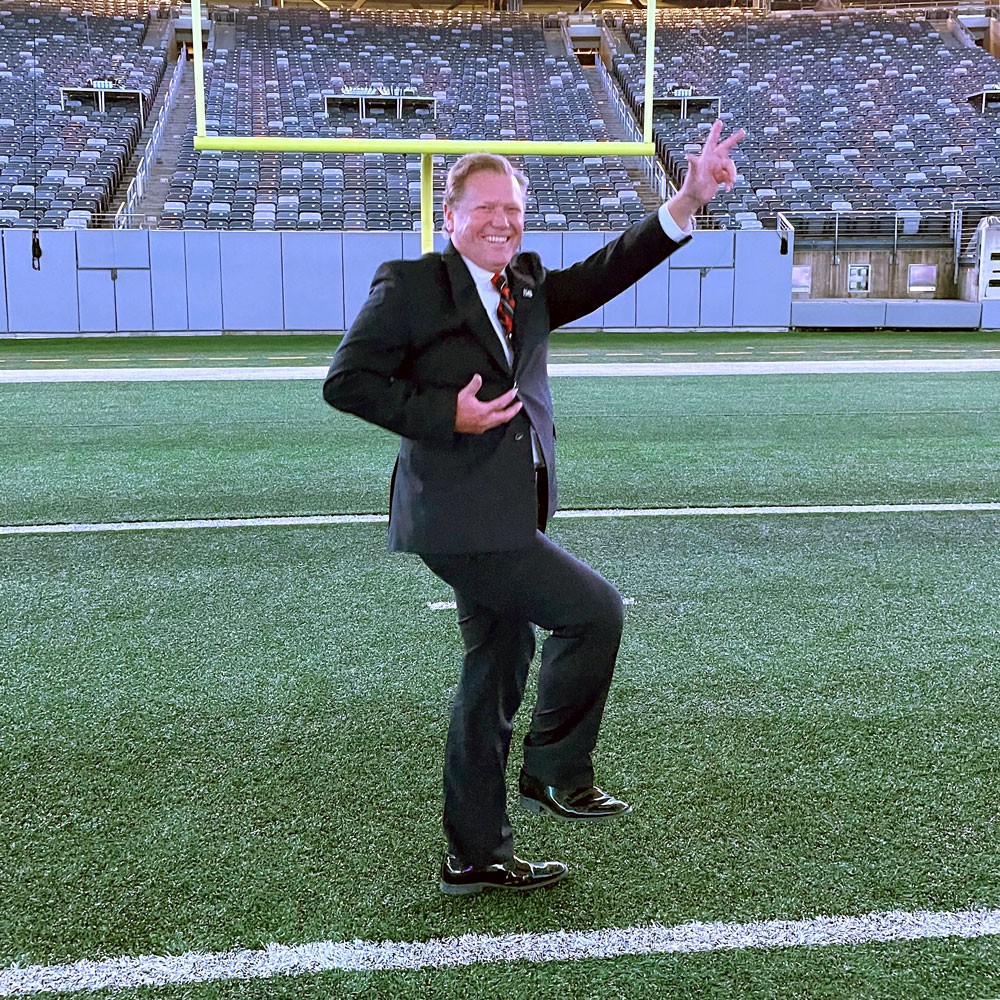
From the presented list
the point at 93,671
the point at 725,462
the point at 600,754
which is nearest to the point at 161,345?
the point at 725,462

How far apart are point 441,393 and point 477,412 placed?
0.10 meters

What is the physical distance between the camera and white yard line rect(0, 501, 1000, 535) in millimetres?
5992

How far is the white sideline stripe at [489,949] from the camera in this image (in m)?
2.17

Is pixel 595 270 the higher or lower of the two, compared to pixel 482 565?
higher

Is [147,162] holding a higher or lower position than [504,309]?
higher

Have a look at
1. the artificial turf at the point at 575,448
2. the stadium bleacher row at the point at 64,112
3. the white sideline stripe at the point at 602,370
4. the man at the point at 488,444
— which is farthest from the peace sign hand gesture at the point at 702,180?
the stadium bleacher row at the point at 64,112

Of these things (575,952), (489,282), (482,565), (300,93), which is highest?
(300,93)

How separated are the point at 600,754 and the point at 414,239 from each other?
19.1 meters

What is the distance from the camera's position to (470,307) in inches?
91.6

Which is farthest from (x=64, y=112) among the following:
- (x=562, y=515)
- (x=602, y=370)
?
(x=562, y=515)

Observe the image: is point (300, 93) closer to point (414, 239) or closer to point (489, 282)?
point (414, 239)

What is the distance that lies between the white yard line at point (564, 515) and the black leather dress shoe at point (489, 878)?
3.76 meters

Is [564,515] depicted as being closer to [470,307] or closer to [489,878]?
[489,878]

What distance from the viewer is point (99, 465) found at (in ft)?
25.5
